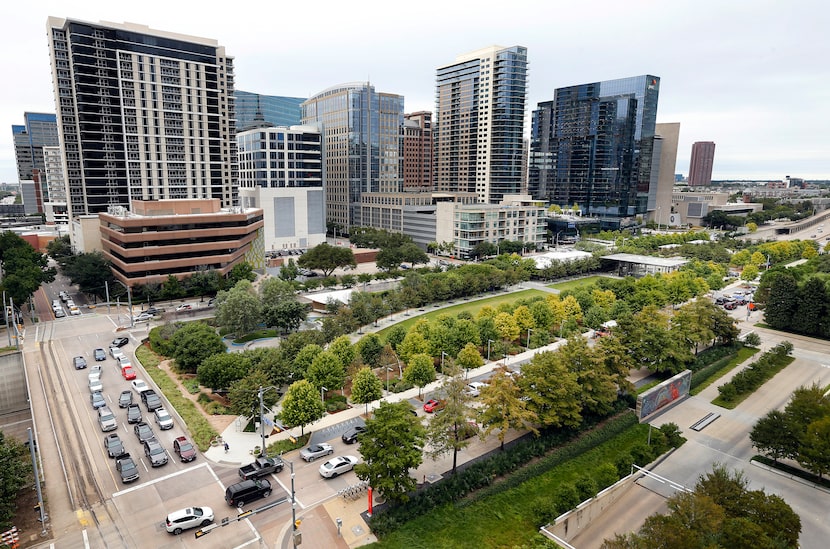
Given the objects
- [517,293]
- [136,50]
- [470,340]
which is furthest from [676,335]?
[136,50]

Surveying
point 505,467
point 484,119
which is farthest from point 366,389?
point 484,119

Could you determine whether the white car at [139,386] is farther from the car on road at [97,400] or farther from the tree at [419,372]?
the tree at [419,372]

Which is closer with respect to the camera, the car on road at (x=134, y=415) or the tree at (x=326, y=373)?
the car on road at (x=134, y=415)

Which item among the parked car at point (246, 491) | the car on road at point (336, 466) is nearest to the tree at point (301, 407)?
the car on road at point (336, 466)

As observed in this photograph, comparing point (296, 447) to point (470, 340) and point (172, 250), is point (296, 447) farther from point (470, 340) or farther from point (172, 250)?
point (172, 250)

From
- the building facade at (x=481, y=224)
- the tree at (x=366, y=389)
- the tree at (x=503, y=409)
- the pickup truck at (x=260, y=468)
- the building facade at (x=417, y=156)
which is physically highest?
the building facade at (x=417, y=156)
